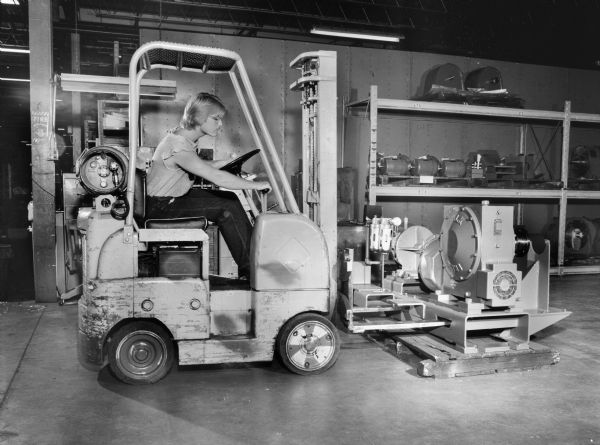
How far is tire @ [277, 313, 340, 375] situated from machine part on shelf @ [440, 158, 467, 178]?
604 centimetres

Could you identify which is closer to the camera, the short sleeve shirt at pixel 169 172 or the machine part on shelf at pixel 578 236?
the short sleeve shirt at pixel 169 172

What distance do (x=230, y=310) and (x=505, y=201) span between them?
8.96 meters

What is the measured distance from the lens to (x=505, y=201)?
11.8 meters

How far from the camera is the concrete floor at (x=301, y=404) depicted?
343cm

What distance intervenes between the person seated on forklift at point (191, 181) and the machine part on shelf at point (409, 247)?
93.8 inches

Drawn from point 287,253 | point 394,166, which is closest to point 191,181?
point 287,253

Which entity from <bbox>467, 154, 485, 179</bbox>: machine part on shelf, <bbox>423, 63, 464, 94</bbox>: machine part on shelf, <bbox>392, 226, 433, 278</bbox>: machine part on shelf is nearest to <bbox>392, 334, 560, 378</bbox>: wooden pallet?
<bbox>392, 226, 433, 278</bbox>: machine part on shelf

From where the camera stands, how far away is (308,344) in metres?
4.55

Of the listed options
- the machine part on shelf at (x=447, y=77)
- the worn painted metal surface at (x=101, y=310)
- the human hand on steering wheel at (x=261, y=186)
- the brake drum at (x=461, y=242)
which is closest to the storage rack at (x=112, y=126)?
the worn painted metal surface at (x=101, y=310)

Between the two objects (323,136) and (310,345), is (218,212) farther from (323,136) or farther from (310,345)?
(310,345)

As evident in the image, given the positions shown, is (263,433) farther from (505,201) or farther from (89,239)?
(505,201)

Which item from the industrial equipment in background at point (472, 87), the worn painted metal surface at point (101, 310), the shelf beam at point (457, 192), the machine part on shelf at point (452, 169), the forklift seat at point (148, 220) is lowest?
the worn painted metal surface at point (101, 310)

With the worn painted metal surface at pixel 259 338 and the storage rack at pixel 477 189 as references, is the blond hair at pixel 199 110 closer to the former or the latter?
the worn painted metal surface at pixel 259 338

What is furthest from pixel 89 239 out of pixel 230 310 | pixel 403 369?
pixel 403 369
